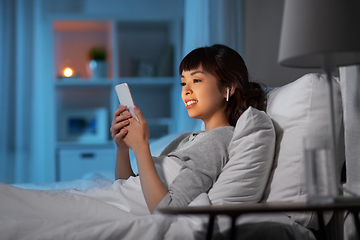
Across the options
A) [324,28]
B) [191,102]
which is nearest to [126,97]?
[191,102]

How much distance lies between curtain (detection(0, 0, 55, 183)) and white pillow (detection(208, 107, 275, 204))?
7.83ft

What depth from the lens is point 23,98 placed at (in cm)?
313

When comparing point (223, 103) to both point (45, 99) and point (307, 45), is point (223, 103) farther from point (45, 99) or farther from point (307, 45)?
point (45, 99)

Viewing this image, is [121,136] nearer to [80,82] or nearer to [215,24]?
[215,24]

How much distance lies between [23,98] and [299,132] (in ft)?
8.96

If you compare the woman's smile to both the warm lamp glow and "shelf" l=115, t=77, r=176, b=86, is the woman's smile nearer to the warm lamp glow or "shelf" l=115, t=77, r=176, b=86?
"shelf" l=115, t=77, r=176, b=86

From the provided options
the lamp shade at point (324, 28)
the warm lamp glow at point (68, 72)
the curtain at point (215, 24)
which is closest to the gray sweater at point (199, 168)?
the lamp shade at point (324, 28)

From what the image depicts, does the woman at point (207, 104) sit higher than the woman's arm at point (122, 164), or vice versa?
the woman at point (207, 104)

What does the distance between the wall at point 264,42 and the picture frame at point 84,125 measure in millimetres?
1573

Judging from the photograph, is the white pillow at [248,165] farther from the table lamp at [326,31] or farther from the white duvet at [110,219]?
the table lamp at [326,31]

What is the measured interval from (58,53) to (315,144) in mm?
3216

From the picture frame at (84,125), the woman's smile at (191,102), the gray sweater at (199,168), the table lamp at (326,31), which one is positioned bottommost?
the picture frame at (84,125)

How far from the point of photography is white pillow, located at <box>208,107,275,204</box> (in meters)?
0.96

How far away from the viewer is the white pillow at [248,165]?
961 millimetres
